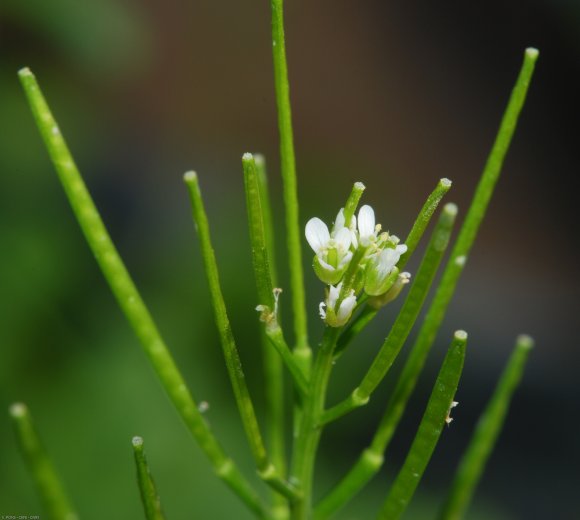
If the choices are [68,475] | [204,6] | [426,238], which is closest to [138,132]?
[204,6]

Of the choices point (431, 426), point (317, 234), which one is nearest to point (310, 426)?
point (431, 426)

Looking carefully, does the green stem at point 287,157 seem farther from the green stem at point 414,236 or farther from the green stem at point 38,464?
the green stem at point 38,464

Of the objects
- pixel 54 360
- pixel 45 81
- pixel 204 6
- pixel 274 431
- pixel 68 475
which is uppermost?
pixel 204 6

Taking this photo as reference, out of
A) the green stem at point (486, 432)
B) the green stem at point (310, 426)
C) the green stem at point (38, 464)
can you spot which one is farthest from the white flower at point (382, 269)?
the green stem at point (38, 464)

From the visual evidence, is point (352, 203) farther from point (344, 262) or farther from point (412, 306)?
point (412, 306)

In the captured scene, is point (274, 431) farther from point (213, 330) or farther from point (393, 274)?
point (213, 330)

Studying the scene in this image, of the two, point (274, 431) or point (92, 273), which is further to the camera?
point (92, 273)

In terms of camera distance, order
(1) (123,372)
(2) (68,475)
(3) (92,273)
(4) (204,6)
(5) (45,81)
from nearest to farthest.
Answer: (2) (68,475), (1) (123,372), (3) (92,273), (5) (45,81), (4) (204,6)

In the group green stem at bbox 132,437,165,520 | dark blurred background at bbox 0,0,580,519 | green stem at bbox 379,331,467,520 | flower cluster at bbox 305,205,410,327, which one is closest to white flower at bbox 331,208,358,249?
flower cluster at bbox 305,205,410,327
